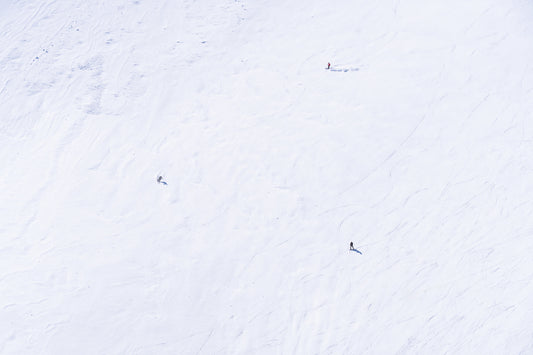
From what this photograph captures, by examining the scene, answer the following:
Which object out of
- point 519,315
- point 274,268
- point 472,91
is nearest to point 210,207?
point 274,268

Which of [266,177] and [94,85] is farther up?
[94,85]

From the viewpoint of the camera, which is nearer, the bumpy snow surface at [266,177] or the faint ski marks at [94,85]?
the bumpy snow surface at [266,177]

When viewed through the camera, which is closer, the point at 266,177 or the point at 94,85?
the point at 266,177

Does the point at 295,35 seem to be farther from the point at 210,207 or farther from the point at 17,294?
the point at 17,294

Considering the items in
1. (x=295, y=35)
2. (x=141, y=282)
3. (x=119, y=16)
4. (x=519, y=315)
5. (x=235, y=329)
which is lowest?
(x=519, y=315)

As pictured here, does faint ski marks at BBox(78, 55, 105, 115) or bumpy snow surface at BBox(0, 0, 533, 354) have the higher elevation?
faint ski marks at BBox(78, 55, 105, 115)

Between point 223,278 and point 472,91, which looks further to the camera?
point 472,91

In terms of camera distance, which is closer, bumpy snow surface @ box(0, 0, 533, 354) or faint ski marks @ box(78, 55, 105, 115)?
bumpy snow surface @ box(0, 0, 533, 354)

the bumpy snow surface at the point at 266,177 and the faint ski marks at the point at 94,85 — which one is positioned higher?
the faint ski marks at the point at 94,85
